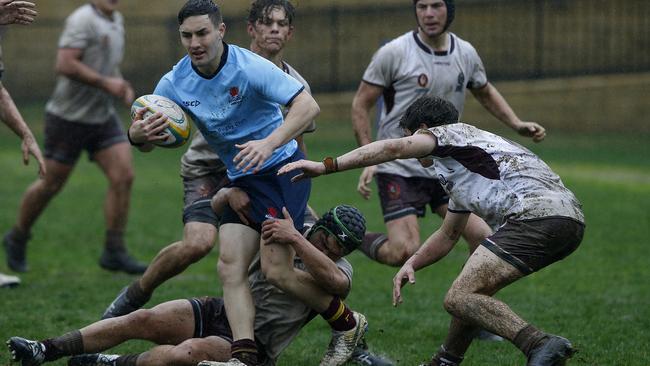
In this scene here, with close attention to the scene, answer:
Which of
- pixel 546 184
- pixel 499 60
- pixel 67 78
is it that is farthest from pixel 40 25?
pixel 546 184

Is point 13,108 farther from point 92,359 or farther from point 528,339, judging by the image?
point 528,339

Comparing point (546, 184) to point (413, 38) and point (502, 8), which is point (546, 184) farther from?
point (502, 8)

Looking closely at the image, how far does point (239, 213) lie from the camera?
18.5 ft

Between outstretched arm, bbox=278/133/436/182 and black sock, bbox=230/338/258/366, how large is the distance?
849 mm

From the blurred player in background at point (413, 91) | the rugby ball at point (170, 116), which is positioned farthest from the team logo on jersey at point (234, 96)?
the blurred player in background at point (413, 91)

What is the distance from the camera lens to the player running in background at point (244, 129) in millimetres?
5359

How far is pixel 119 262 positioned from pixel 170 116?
3.74 metres

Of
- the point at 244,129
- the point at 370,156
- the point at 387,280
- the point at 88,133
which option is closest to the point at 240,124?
the point at 244,129

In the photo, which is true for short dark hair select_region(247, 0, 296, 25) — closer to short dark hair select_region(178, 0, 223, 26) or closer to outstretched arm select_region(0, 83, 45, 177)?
short dark hair select_region(178, 0, 223, 26)

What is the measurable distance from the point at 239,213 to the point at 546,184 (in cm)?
161

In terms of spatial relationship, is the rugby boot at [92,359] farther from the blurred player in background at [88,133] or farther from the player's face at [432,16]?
the blurred player in background at [88,133]

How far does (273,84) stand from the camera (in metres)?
5.48

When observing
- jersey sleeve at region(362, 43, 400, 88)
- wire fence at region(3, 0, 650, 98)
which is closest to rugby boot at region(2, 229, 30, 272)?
jersey sleeve at region(362, 43, 400, 88)

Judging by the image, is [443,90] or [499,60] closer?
[443,90]
